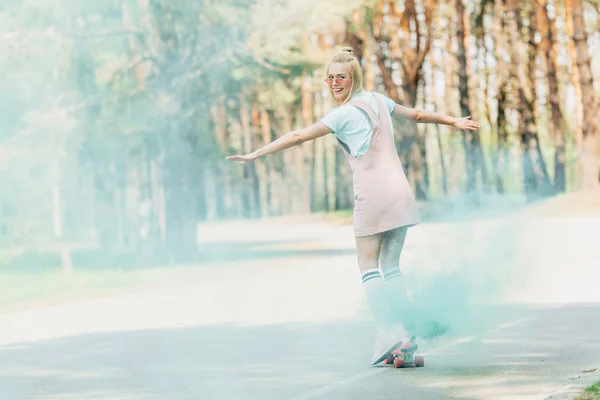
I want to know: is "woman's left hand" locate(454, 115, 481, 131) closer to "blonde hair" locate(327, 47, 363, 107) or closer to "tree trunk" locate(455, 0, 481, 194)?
"blonde hair" locate(327, 47, 363, 107)

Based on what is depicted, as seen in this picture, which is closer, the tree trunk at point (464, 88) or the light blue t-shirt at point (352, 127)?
the light blue t-shirt at point (352, 127)

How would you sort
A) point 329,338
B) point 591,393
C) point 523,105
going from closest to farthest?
1. point 591,393
2. point 329,338
3. point 523,105

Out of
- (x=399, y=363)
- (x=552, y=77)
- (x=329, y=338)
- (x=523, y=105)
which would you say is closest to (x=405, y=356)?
(x=399, y=363)

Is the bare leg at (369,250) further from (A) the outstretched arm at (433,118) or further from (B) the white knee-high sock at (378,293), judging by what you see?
(A) the outstretched arm at (433,118)

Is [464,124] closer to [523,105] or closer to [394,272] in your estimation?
[394,272]

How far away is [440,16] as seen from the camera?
52469 mm

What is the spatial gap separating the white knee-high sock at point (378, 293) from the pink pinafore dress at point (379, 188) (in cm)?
27

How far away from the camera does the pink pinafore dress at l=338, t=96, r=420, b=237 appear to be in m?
7.84

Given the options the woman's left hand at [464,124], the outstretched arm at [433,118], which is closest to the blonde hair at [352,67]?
the outstretched arm at [433,118]

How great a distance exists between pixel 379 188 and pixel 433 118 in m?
0.55

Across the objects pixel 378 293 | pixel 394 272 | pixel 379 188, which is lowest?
pixel 378 293

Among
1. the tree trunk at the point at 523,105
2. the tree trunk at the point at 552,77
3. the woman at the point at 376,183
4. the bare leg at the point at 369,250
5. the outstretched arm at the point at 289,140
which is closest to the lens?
the outstretched arm at the point at 289,140

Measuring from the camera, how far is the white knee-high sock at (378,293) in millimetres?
7996

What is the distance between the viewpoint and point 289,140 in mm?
7570
